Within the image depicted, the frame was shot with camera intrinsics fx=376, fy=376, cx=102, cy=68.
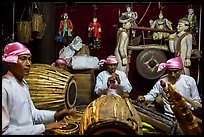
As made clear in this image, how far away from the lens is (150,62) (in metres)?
7.37

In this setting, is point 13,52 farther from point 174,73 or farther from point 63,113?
point 174,73

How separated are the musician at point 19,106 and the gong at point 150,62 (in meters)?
4.45

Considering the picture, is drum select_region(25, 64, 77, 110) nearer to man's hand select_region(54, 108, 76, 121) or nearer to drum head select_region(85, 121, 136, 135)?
man's hand select_region(54, 108, 76, 121)

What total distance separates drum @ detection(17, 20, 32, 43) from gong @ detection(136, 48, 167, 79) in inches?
90.8

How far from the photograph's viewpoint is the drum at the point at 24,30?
6223 mm

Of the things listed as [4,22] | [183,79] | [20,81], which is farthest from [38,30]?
[20,81]

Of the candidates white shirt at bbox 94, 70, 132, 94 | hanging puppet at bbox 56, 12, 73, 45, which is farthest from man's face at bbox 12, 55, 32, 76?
hanging puppet at bbox 56, 12, 73, 45

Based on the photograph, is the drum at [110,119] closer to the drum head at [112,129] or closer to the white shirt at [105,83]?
the drum head at [112,129]

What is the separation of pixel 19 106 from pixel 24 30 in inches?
140

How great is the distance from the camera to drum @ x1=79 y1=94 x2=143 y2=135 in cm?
217

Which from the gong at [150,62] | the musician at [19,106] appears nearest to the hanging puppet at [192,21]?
the gong at [150,62]

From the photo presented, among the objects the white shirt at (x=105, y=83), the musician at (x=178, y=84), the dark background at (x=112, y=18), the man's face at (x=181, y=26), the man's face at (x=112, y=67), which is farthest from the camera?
the dark background at (x=112, y=18)

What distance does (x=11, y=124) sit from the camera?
2.81 m

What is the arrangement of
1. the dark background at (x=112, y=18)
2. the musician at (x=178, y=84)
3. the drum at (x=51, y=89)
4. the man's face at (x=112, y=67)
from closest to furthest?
the drum at (x=51, y=89) < the musician at (x=178, y=84) < the man's face at (x=112, y=67) < the dark background at (x=112, y=18)
